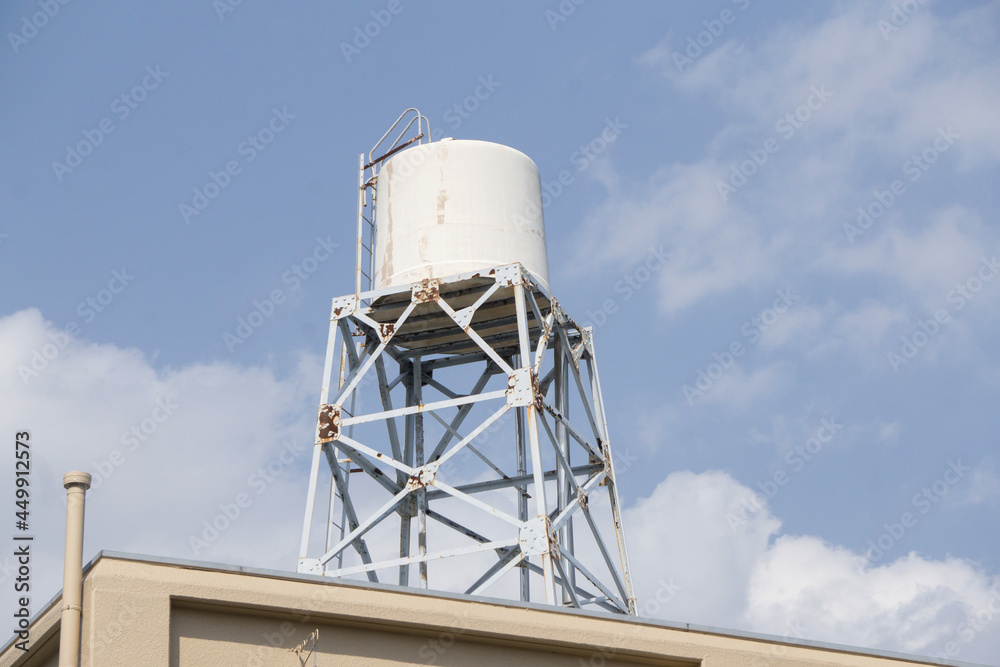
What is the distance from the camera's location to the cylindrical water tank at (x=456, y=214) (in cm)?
2045

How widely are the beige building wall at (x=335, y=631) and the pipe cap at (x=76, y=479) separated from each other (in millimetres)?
671

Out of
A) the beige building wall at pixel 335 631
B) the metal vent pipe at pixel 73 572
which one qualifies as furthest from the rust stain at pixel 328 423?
the metal vent pipe at pixel 73 572

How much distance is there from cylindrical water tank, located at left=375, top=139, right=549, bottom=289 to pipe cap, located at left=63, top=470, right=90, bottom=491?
931 centimetres

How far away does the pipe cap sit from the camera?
37.8 ft

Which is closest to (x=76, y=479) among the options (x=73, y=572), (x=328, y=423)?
(x=73, y=572)

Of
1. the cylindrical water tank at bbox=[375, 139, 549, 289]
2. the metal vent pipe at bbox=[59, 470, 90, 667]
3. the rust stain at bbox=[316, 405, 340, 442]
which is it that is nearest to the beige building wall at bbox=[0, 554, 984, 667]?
the metal vent pipe at bbox=[59, 470, 90, 667]

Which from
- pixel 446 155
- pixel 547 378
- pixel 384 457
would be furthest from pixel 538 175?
pixel 384 457

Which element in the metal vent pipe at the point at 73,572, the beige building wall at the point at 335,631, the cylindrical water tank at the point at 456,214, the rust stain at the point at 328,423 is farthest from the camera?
the cylindrical water tank at the point at 456,214

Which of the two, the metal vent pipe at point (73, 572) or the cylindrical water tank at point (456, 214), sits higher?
the cylindrical water tank at point (456, 214)

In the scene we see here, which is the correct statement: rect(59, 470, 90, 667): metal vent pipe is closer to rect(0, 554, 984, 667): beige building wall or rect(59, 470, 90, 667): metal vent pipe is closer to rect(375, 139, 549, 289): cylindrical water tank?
rect(0, 554, 984, 667): beige building wall

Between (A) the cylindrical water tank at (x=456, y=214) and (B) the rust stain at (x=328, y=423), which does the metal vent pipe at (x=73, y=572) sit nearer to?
(B) the rust stain at (x=328, y=423)

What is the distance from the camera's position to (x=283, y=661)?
1218 centimetres

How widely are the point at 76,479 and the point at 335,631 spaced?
103 inches

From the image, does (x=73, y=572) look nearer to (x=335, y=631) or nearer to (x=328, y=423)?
(x=335, y=631)
